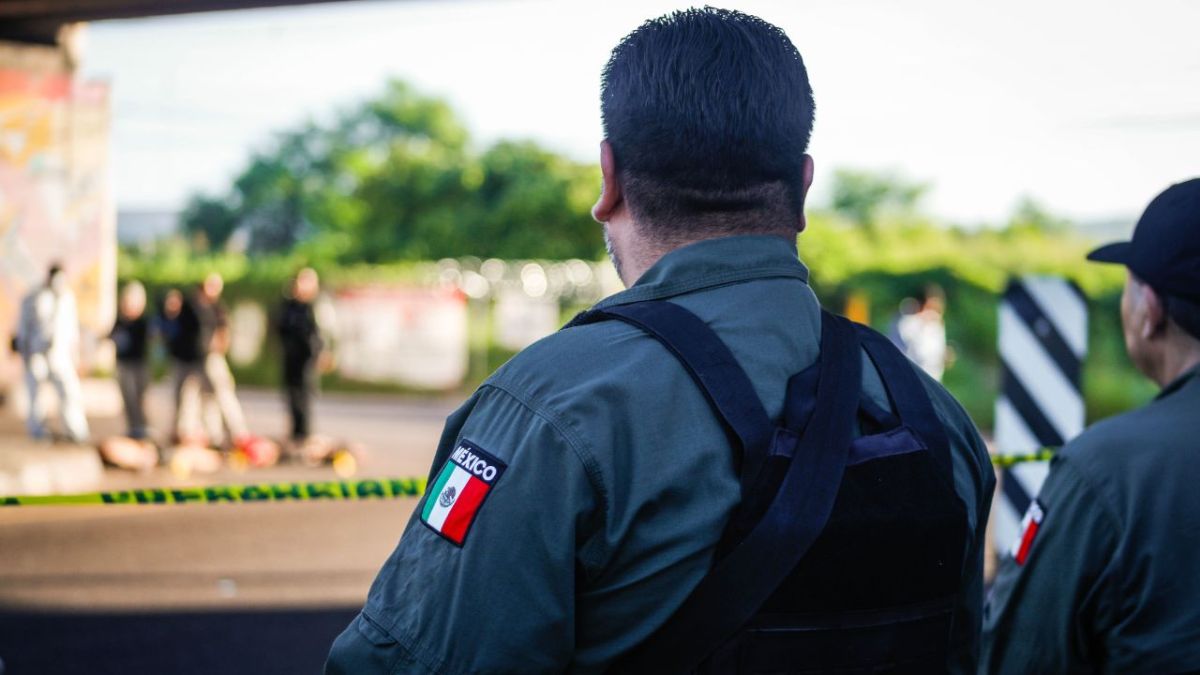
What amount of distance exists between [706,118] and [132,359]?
40.9 feet

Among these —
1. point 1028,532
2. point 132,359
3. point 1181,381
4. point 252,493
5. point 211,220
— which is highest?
point 1181,381

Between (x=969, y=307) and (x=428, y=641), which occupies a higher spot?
(x=428, y=641)

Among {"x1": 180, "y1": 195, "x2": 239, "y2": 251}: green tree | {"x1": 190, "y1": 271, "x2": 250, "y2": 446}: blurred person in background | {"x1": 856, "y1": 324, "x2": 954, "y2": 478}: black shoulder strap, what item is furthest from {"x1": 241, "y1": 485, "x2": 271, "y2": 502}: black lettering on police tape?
{"x1": 180, "y1": 195, "x2": 239, "y2": 251}: green tree

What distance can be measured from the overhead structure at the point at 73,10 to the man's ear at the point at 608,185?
10.3 m

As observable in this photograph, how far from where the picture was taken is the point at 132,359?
12.8 metres

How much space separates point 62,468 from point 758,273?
986 cm

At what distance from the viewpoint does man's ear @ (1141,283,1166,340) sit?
2244 mm

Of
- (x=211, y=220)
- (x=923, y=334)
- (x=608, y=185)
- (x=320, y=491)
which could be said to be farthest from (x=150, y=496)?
(x=211, y=220)

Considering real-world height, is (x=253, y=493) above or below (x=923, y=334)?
above

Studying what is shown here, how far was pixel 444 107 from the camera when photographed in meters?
78.9

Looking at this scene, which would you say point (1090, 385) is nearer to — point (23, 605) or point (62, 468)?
point (62, 468)

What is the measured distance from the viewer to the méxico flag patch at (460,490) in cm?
136

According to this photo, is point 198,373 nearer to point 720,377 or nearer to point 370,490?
point 370,490

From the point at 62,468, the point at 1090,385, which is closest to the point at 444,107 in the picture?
the point at 1090,385
